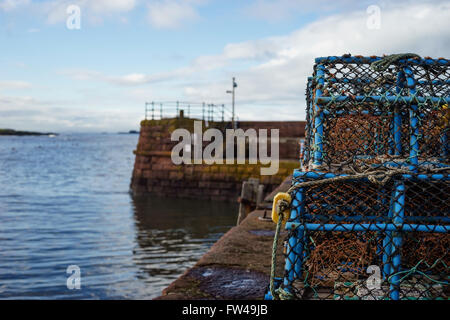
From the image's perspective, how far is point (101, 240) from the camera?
13.8m

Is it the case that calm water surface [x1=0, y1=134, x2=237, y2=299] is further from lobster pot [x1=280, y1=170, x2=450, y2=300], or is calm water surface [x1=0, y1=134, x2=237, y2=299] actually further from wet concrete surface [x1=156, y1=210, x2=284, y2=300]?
lobster pot [x1=280, y1=170, x2=450, y2=300]

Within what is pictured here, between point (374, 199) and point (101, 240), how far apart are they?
1187 cm

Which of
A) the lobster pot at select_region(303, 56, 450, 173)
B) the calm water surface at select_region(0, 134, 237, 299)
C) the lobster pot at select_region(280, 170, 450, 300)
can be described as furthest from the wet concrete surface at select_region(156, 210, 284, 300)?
the calm water surface at select_region(0, 134, 237, 299)

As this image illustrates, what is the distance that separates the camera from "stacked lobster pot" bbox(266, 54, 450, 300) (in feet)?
9.49

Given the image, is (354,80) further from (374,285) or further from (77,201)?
(77,201)

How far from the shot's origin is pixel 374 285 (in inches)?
121

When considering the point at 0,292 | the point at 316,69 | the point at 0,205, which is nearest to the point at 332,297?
the point at 316,69

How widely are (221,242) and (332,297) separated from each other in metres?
3.46

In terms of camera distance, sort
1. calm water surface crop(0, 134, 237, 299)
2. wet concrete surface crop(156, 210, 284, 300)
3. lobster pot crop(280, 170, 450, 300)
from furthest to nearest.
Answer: calm water surface crop(0, 134, 237, 299), wet concrete surface crop(156, 210, 284, 300), lobster pot crop(280, 170, 450, 300)

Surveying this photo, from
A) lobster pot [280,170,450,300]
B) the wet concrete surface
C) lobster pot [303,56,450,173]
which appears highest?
lobster pot [303,56,450,173]

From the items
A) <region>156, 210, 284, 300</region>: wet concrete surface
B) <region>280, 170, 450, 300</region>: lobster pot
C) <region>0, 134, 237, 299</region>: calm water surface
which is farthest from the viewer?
<region>0, 134, 237, 299</region>: calm water surface

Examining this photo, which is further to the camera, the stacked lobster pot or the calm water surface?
the calm water surface

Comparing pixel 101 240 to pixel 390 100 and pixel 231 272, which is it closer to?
pixel 231 272
